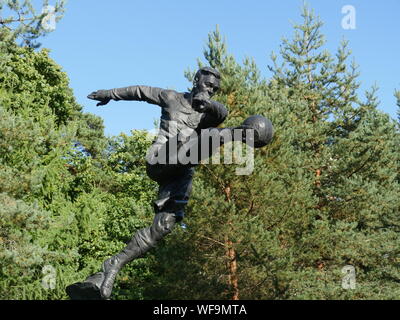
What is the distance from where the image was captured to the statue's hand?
453 centimetres

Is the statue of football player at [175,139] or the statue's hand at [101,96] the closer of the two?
the statue of football player at [175,139]

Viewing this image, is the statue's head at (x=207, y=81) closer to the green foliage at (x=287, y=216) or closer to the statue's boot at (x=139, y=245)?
the statue's boot at (x=139, y=245)

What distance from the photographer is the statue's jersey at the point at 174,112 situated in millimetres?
4352

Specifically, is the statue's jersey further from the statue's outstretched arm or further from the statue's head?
the statue's head

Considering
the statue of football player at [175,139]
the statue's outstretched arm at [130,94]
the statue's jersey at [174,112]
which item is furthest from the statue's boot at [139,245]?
the statue's outstretched arm at [130,94]

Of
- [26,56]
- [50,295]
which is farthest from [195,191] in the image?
[26,56]

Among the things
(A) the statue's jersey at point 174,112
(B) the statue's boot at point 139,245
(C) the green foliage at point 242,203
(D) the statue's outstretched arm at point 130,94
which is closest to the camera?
(B) the statue's boot at point 139,245

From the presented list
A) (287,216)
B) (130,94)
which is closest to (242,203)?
(287,216)

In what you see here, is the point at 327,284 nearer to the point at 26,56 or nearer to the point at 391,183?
the point at 391,183

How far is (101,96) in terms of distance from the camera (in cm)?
453

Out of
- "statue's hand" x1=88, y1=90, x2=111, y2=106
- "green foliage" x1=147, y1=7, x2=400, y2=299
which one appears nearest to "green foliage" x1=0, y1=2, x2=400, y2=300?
"green foliage" x1=147, y1=7, x2=400, y2=299

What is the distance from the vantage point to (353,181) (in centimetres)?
1650

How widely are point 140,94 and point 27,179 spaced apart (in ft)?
28.0

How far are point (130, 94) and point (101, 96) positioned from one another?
25 cm
